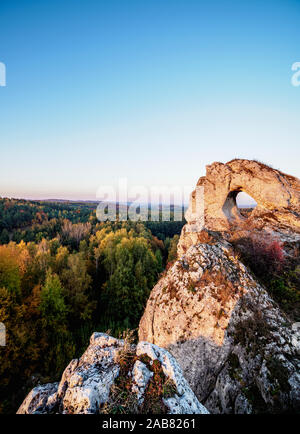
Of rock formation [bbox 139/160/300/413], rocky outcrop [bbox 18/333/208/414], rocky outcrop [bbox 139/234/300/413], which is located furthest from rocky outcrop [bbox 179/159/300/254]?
rocky outcrop [bbox 18/333/208/414]

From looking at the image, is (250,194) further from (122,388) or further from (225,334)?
(122,388)

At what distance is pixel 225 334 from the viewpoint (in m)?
5.29

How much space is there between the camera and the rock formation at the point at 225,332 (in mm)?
4395

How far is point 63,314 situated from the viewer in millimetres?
20969

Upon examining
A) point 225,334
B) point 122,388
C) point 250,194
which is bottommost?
point 225,334

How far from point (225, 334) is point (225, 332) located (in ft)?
0.17

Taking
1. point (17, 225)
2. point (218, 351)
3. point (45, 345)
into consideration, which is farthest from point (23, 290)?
point (17, 225)

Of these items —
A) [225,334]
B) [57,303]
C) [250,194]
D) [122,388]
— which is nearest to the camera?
[122,388]

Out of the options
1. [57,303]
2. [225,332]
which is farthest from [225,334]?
[57,303]

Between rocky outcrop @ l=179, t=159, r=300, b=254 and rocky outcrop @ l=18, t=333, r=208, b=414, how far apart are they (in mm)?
8036

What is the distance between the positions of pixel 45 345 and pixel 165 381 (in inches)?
836

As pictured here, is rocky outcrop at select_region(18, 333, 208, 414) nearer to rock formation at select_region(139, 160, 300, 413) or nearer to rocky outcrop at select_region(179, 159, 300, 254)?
rock formation at select_region(139, 160, 300, 413)

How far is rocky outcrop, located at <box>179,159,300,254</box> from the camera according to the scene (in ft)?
30.4
